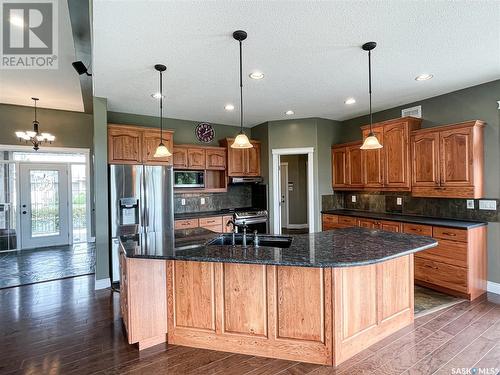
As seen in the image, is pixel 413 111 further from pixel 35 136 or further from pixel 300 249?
pixel 35 136

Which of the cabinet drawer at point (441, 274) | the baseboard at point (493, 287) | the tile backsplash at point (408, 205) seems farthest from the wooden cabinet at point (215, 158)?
the baseboard at point (493, 287)

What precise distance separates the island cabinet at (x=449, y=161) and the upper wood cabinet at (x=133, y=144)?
3937 mm

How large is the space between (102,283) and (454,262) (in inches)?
184

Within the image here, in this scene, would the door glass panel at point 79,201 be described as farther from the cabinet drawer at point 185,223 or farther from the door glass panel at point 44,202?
the cabinet drawer at point 185,223

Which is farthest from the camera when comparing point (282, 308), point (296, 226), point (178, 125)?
point (296, 226)

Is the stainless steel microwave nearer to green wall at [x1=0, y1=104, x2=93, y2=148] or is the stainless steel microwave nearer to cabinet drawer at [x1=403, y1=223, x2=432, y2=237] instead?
green wall at [x1=0, y1=104, x2=93, y2=148]

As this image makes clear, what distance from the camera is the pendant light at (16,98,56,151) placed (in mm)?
5273

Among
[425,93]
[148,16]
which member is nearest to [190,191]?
[148,16]

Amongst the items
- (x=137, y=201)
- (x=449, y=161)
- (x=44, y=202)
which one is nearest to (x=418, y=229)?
(x=449, y=161)

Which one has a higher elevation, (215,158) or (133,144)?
(133,144)

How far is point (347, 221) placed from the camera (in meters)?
4.82

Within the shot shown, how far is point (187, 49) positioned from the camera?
262cm

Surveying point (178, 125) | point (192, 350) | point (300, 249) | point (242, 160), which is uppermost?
point (178, 125)

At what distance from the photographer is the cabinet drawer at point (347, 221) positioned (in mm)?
4688
